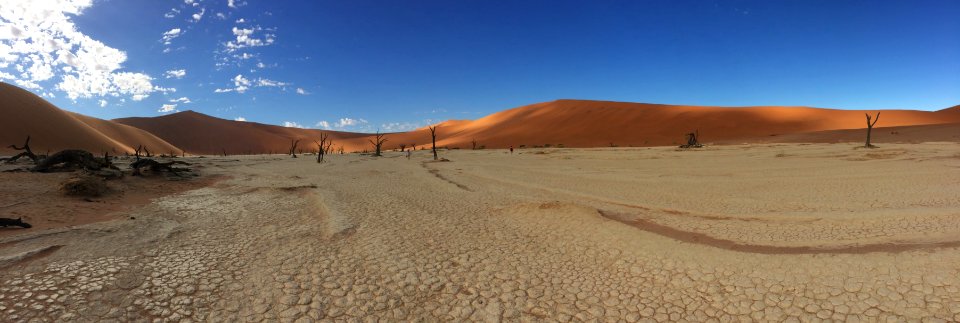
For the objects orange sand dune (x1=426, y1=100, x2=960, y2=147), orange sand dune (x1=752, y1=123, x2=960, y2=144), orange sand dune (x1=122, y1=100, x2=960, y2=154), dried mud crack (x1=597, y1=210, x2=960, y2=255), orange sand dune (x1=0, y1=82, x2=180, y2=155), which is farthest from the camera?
orange sand dune (x1=122, y1=100, x2=960, y2=154)

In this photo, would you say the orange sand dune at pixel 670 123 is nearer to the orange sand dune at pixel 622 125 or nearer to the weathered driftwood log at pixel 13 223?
the orange sand dune at pixel 622 125

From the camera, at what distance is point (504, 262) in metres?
3.90

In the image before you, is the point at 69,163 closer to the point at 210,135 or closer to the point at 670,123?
the point at 670,123

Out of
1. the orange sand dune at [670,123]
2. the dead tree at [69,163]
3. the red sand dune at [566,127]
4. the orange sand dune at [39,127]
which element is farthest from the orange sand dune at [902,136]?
the orange sand dune at [39,127]

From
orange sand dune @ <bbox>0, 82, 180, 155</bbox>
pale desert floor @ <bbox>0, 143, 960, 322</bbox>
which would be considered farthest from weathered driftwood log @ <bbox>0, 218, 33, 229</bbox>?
orange sand dune @ <bbox>0, 82, 180, 155</bbox>

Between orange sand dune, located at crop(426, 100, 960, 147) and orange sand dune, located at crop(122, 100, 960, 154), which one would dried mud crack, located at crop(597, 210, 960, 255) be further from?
orange sand dune, located at crop(426, 100, 960, 147)

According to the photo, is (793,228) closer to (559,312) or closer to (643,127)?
(559,312)

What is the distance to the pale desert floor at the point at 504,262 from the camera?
289 centimetres

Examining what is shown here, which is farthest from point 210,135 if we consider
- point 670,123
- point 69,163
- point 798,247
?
point 798,247

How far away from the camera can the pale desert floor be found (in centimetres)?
289

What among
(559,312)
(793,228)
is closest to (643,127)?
(793,228)

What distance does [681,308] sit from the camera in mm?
2916

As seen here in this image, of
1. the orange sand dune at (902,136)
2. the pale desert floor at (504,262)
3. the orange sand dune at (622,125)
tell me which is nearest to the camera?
the pale desert floor at (504,262)

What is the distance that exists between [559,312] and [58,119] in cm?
4505
